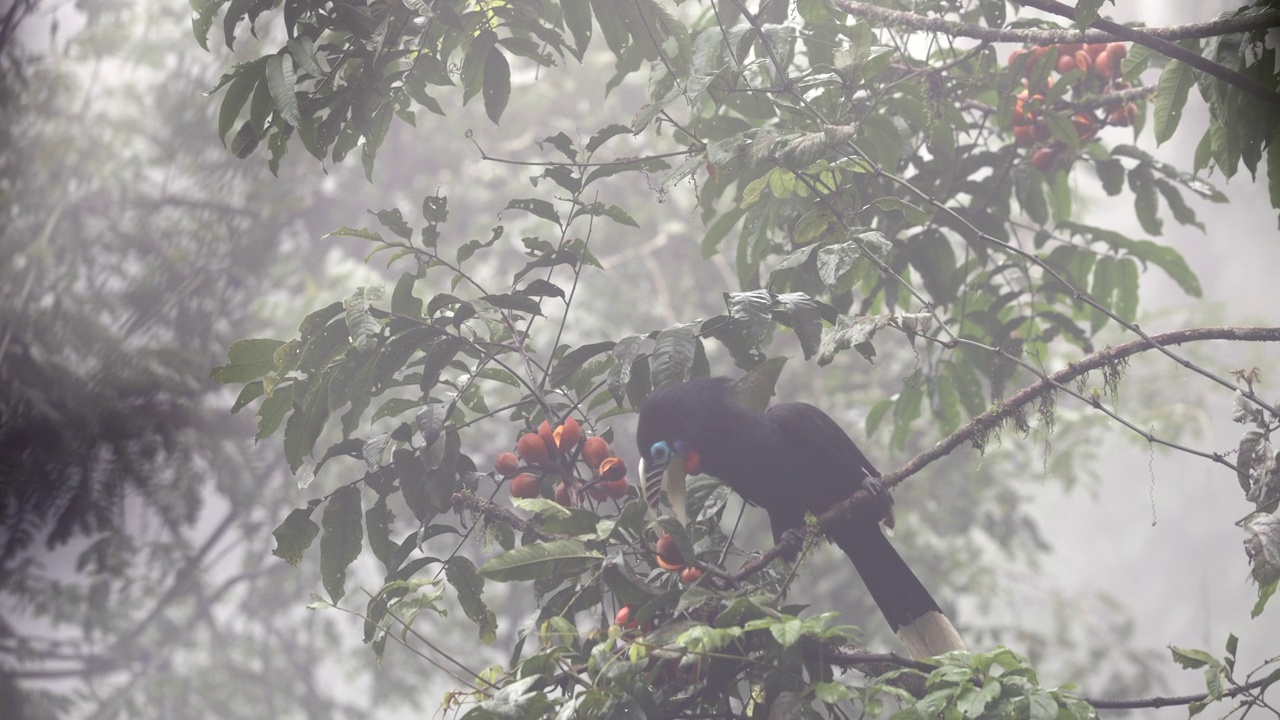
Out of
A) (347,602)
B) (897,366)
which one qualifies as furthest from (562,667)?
(347,602)

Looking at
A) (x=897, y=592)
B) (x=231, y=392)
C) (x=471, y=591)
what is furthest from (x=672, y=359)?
(x=231, y=392)

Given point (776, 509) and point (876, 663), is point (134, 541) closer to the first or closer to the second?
point (776, 509)

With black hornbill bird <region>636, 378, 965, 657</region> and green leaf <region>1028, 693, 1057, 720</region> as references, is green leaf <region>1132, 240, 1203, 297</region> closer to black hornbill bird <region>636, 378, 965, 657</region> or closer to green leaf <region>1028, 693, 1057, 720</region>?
black hornbill bird <region>636, 378, 965, 657</region>

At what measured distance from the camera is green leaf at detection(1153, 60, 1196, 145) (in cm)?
154

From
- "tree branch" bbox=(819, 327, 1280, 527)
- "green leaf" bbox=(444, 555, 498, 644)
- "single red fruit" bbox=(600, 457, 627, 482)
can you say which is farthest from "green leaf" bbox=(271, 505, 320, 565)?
"tree branch" bbox=(819, 327, 1280, 527)

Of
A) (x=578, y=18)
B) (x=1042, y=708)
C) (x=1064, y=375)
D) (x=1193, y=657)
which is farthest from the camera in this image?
(x=578, y=18)

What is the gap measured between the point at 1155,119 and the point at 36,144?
3.74 metres

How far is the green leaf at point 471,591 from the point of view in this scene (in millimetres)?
1353

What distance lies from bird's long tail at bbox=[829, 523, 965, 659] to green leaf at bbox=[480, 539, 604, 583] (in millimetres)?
679

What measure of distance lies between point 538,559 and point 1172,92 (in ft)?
3.91

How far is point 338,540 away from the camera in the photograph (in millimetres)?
1395

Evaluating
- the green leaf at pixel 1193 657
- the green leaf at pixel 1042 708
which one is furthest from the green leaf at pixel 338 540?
the green leaf at pixel 1193 657

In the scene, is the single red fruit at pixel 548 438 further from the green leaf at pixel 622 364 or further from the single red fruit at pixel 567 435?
the green leaf at pixel 622 364

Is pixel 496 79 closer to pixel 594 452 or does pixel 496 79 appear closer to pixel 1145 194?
pixel 594 452
